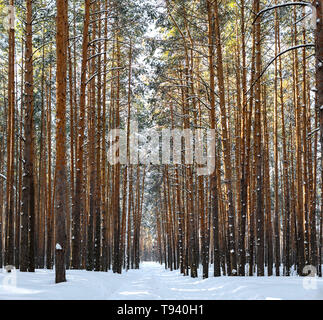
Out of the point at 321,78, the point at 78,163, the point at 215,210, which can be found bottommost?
the point at 215,210

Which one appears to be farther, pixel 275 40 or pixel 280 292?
pixel 275 40

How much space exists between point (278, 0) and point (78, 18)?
7.65 metres

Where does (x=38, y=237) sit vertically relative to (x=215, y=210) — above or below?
below

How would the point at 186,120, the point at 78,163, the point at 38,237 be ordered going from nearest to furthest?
the point at 78,163 < the point at 186,120 < the point at 38,237
